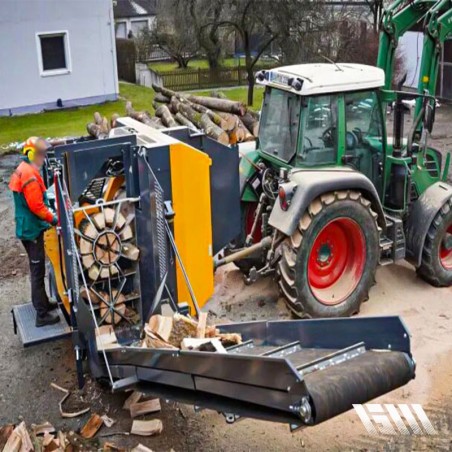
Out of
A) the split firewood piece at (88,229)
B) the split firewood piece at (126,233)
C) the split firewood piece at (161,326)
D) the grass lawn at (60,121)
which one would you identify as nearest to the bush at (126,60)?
the grass lawn at (60,121)

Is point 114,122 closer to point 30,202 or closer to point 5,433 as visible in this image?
point 30,202

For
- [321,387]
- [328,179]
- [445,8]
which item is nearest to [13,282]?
[328,179]

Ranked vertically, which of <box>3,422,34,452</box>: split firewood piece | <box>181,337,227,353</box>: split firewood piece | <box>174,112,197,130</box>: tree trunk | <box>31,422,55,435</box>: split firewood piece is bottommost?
<box>31,422,55,435</box>: split firewood piece

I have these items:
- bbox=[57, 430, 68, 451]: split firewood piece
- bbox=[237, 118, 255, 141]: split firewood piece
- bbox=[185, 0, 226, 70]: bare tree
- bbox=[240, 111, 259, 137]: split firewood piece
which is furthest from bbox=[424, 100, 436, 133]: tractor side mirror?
bbox=[185, 0, 226, 70]: bare tree

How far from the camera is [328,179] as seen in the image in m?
6.86

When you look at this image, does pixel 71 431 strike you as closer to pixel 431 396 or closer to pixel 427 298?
pixel 431 396

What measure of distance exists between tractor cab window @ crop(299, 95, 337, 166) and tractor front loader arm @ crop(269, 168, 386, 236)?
0.15 metres

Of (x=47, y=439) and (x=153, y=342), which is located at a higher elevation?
(x=153, y=342)

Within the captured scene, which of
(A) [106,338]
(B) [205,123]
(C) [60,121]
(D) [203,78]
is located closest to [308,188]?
(A) [106,338]

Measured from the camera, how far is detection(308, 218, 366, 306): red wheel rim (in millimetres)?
7238

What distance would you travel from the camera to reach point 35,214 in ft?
21.2

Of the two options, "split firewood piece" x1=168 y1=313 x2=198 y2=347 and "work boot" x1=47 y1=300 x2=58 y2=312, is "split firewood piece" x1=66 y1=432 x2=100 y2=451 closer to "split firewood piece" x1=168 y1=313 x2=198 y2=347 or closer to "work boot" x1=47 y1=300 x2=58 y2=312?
"split firewood piece" x1=168 y1=313 x2=198 y2=347

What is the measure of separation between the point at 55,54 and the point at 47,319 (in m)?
16.6

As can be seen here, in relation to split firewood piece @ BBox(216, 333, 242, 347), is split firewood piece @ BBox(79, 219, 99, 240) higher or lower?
higher
